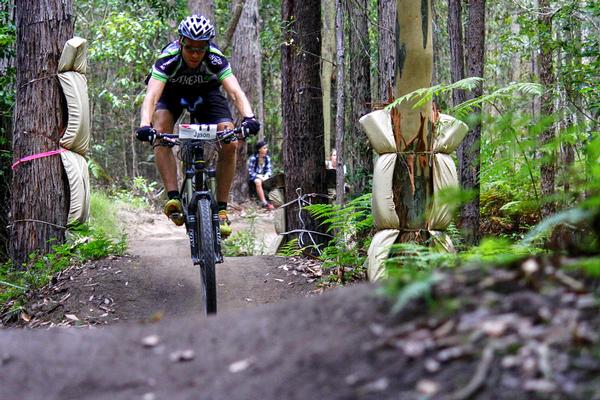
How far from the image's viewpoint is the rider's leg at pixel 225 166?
6.94 m

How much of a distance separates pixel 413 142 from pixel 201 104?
238cm

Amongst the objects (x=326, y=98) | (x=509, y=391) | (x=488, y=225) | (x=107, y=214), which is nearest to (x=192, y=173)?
(x=509, y=391)

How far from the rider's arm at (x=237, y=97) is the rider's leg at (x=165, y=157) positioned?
0.68 meters

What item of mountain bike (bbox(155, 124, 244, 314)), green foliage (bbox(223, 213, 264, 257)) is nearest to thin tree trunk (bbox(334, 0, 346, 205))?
mountain bike (bbox(155, 124, 244, 314))

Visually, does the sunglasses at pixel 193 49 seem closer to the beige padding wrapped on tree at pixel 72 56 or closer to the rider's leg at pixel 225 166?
the rider's leg at pixel 225 166

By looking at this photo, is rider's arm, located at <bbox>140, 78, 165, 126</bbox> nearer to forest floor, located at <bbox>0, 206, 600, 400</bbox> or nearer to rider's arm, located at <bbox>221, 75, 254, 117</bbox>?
rider's arm, located at <bbox>221, 75, 254, 117</bbox>

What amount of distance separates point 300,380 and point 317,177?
6.80 m

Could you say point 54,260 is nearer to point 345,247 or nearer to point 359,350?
point 345,247

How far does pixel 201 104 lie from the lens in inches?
283

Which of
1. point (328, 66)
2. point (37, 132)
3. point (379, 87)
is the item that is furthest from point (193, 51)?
point (328, 66)

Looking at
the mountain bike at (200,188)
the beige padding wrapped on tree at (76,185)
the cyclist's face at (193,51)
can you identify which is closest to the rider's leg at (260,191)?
the beige padding wrapped on tree at (76,185)

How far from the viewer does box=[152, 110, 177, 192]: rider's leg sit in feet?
22.6

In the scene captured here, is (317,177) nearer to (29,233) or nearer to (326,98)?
(29,233)

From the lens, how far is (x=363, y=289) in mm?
2855
